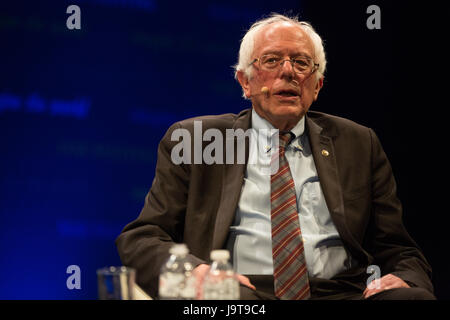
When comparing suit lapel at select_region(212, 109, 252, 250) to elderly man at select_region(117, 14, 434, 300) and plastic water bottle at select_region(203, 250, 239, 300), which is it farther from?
plastic water bottle at select_region(203, 250, 239, 300)

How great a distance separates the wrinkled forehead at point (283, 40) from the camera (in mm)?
2344

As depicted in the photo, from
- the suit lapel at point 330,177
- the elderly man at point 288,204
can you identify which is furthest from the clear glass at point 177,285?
the suit lapel at point 330,177

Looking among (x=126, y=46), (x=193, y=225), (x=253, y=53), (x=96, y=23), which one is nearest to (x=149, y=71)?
(x=126, y=46)

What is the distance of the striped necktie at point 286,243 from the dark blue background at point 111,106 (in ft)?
3.71

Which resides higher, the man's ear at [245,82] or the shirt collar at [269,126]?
the man's ear at [245,82]

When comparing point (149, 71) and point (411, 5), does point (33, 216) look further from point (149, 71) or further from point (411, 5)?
point (411, 5)

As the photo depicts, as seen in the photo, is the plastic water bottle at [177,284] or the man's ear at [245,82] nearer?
the plastic water bottle at [177,284]

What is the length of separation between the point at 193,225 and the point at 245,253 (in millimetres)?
235

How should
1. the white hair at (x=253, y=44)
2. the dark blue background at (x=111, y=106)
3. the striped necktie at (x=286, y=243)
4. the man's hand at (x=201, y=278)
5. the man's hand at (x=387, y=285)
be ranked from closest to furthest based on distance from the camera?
the man's hand at (x=201, y=278), the man's hand at (x=387, y=285), the striped necktie at (x=286, y=243), the white hair at (x=253, y=44), the dark blue background at (x=111, y=106)

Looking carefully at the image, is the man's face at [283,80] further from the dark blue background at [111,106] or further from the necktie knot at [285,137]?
the dark blue background at [111,106]

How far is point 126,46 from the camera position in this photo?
10.1ft

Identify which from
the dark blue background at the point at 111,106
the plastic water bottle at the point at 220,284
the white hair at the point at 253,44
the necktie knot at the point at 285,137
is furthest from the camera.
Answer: the dark blue background at the point at 111,106

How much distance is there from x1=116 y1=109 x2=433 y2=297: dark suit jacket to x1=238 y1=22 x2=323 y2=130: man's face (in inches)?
4.3

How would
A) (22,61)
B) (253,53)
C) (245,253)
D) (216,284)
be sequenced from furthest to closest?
(22,61), (253,53), (245,253), (216,284)
